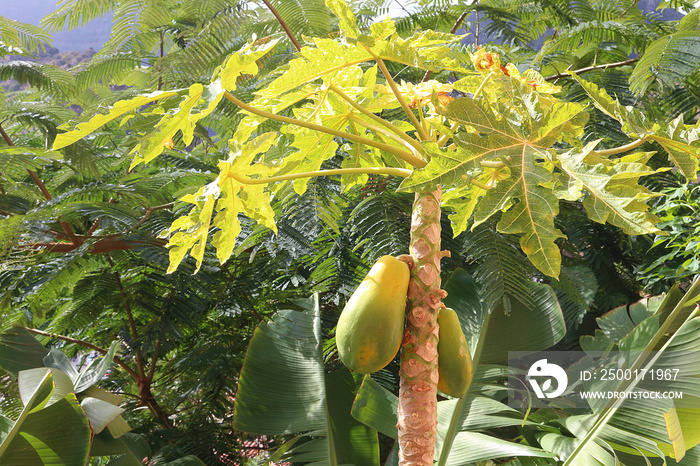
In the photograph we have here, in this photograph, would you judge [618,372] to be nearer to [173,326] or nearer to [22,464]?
[173,326]

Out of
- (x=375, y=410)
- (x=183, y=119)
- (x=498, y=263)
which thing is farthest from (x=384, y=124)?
(x=375, y=410)

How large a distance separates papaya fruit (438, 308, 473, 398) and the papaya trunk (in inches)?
0.8

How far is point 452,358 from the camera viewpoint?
46 cm

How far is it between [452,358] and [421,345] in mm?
45

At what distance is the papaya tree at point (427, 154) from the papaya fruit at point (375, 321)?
0.04 m

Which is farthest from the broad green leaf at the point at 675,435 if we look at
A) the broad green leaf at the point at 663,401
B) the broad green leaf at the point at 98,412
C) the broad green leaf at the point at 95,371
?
the broad green leaf at the point at 95,371

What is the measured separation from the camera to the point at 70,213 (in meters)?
1.05

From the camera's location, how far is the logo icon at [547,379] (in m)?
0.99

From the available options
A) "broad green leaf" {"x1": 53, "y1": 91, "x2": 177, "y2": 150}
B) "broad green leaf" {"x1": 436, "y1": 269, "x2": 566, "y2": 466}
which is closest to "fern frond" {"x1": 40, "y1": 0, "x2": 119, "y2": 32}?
"broad green leaf" {"x1": 53, "y1": 91, "x2": 177, "y2": 150}

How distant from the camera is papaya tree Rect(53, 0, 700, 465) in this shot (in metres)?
0.40

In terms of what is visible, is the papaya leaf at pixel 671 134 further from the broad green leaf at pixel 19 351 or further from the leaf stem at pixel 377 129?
the broad green leaf at pixel 19 351

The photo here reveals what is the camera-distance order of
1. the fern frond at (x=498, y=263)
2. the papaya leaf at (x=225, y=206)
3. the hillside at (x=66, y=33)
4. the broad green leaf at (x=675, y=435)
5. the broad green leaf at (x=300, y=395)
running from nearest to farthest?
the papaya leaf at (x=225, y=206) < the broad green leaf at (x=675, y=435) < the fern frond at (x=498, y=263) < the broad green leaf at (x=300, y=395) < the hillside at (x=66, y=33)

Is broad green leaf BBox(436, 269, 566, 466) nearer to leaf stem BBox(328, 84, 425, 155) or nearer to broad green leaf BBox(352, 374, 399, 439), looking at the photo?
broad green leaf BBox(352, 374, 399, 439)

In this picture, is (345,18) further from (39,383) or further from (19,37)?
(19,37)
